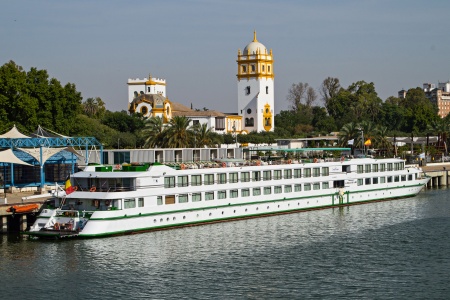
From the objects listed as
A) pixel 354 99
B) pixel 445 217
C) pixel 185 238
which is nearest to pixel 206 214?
pixel 185 238

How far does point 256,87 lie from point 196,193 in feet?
285

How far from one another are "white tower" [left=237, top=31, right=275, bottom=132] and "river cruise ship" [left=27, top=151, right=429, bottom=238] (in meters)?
70.0

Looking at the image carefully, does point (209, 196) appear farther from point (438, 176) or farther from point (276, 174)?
point (438, 176)

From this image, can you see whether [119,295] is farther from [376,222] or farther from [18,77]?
[18,77]

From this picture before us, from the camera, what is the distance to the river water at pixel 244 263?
119 ft

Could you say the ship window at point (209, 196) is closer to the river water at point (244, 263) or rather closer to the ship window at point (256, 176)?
the river water at point (244, 263)

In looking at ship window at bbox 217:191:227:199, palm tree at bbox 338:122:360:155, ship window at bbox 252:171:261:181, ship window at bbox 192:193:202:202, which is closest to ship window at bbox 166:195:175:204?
ship window at bbox 192:193:202:202

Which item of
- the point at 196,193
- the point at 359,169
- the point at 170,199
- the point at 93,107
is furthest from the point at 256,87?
the point at 170,199

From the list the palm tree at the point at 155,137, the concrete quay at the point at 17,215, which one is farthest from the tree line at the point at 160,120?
the concrete quay at the point at 17,215

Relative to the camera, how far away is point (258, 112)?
140 m

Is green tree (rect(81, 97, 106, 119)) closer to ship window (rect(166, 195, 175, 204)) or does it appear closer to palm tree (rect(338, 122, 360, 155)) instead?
palm tree (rect(338, 122, 360, 155))

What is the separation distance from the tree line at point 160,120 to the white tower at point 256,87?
4.13 metres

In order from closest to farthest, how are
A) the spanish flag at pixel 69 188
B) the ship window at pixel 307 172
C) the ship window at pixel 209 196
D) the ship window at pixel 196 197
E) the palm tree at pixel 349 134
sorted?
the spanish flag at pixel 69 188 → the ship window at pixel 196 197 → the ship window at pixel 209 196 → the ship window at pixel 307 172 → the palm tree at pixel 349 134

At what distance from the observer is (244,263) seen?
138 feet
